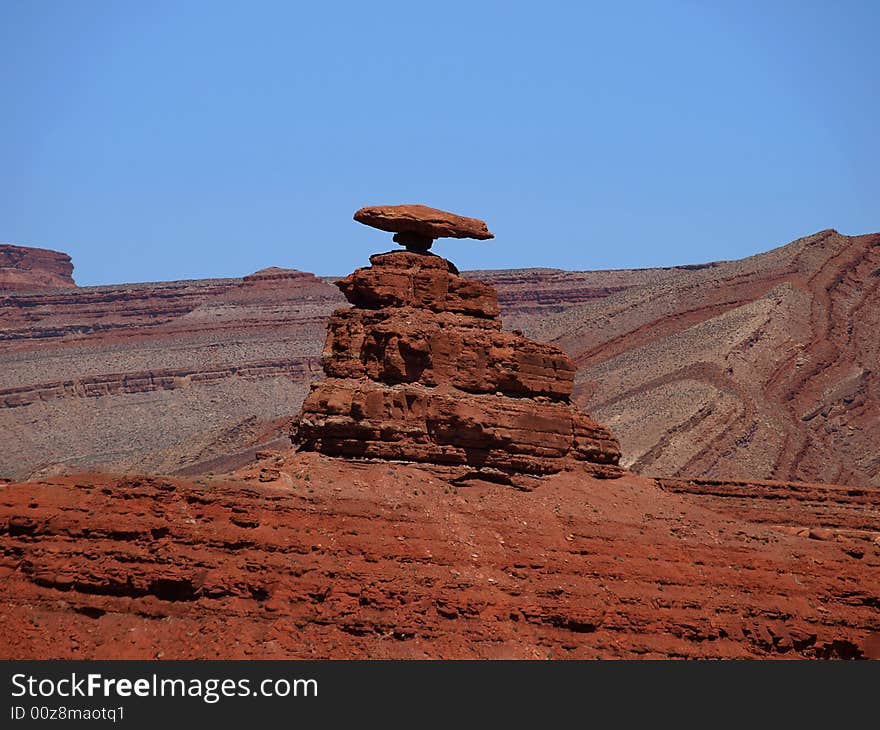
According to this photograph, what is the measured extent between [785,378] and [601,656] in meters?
65.8

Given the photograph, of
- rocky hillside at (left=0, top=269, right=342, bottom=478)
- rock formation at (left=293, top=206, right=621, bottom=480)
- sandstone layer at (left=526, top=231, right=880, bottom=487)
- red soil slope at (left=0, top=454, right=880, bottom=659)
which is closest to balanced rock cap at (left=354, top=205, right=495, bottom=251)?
rock formation at (left=293, top=206, right=621, bottom=480)

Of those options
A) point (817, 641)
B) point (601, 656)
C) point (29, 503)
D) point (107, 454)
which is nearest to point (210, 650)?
point (29, 503)

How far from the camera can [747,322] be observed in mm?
113000

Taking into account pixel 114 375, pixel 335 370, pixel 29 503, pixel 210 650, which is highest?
pixel 114 375

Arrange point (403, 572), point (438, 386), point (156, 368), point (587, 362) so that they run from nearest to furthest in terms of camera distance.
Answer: point (403, 572)
point (438, 386)
point (587, 362)
point (156, 368)

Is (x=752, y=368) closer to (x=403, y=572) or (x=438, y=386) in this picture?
(x=438, y=386)

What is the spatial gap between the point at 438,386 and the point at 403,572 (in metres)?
8.04

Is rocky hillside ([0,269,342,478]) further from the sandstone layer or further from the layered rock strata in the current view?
the layered rock strata

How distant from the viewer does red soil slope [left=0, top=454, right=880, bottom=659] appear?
122 ft

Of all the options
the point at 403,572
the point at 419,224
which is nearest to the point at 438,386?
the point at 419,224

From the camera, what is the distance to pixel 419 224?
50344 millimetres

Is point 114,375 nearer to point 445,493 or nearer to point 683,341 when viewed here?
point 683,341

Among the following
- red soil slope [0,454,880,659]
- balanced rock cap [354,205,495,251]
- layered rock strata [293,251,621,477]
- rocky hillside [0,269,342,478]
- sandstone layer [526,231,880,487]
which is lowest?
red soil slope [0,454,880,659]

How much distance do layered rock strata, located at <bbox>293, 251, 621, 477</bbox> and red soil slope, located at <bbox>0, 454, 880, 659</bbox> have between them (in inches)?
34.6
